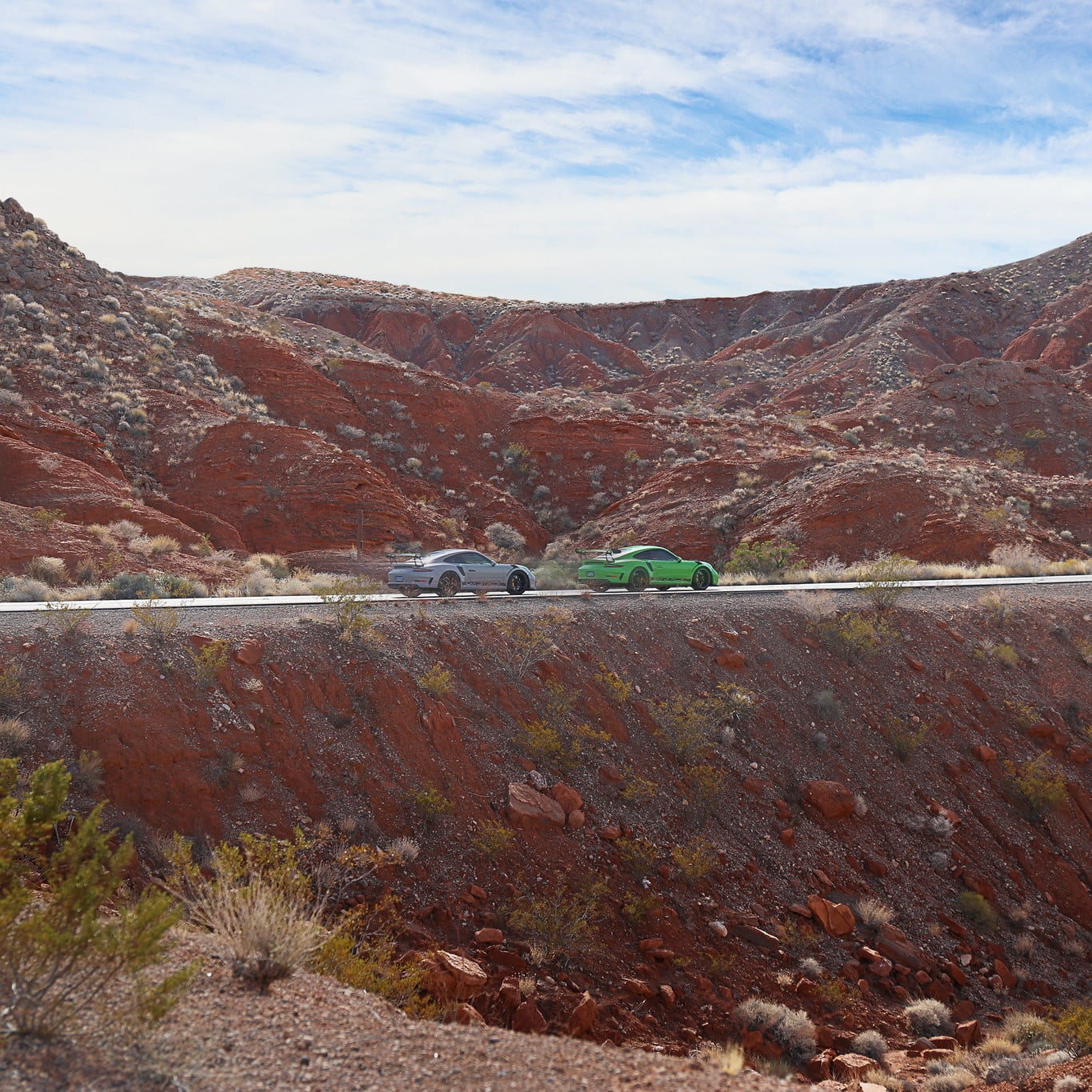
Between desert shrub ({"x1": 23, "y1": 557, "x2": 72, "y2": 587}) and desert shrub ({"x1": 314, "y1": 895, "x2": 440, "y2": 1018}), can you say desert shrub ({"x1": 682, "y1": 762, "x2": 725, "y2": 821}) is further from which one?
desert shrub ({"x1": 23, "y1": 557, "x2": 72, "y2": 587})

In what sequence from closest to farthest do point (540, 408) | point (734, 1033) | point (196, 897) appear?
point (196, 897), point (734, 1033), point (540, 408)

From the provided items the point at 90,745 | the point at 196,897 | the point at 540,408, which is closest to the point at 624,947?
the point at 196,897

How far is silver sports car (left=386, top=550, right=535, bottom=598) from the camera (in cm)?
2109

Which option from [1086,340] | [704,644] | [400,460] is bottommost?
[704,644]

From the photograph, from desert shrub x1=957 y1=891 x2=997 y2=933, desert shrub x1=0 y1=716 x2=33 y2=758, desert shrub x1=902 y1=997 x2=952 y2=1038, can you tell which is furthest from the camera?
desert shrub x1=957 y1=891 x2=997 y2=933

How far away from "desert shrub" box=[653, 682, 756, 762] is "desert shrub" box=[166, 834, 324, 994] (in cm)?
731

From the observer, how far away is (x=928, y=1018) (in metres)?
11.6

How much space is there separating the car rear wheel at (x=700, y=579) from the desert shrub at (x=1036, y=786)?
8.50 m

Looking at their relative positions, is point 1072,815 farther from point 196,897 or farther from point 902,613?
point 196,897

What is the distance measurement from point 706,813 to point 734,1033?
3.92 m

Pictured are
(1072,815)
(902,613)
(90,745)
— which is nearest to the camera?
(90,745)

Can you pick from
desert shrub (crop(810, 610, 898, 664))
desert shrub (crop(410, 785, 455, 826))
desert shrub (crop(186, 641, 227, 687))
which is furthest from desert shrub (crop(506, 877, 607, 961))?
desert shrub (crop(810, 610, 898, 664))

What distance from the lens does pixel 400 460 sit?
4328 cm

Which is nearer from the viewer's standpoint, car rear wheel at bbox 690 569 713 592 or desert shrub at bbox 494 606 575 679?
desert shrub at bbox 494 606 575 679
